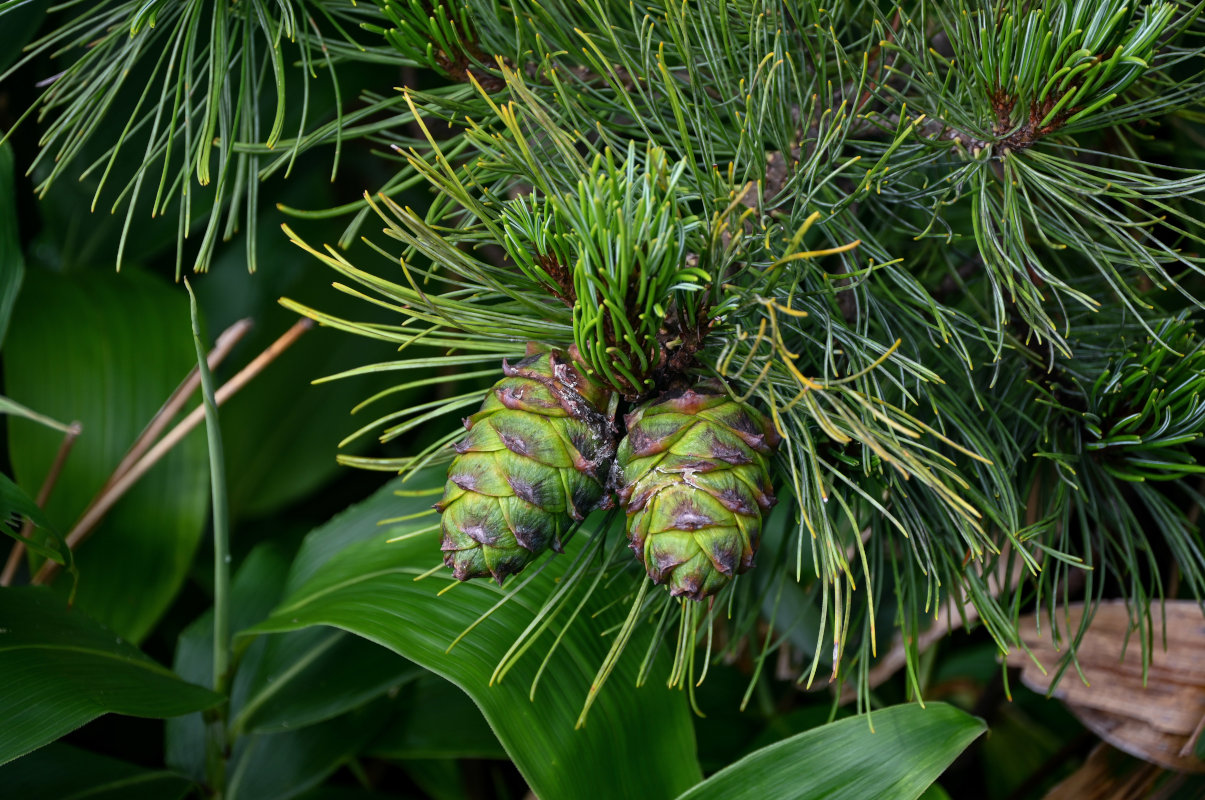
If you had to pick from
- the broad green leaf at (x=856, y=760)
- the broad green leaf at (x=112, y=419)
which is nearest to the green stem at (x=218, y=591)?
the broad green leaf at (x=112, y=419)

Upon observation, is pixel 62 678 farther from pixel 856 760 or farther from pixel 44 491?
pixel 856 760

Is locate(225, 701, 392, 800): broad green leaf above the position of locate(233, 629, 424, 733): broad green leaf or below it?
below

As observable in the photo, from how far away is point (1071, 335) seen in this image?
47 centimetres

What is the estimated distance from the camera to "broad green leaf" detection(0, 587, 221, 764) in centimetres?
40

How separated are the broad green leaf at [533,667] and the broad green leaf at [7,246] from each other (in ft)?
1.00

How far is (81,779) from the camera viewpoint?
53 cm

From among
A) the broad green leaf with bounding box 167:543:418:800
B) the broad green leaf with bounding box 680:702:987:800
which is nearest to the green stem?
the broad green leaf with bounding box 167:543:418:800

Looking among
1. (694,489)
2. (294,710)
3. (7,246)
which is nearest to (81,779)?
(294,710)

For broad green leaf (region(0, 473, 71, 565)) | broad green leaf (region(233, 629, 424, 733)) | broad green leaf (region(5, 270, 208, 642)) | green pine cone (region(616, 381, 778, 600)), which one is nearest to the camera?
green pine cone (region(616, 381, 778, 600))

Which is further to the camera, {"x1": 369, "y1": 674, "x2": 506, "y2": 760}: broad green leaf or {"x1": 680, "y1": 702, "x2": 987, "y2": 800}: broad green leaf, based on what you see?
{"x1": 369, "y1": 674, "x2": 506, "y2": 760}: broad green leaf

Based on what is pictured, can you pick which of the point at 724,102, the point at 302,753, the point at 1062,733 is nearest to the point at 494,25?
the point at 724,102

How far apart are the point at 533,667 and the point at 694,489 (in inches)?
7.1

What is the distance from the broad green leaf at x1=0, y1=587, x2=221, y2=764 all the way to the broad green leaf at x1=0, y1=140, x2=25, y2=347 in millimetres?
217

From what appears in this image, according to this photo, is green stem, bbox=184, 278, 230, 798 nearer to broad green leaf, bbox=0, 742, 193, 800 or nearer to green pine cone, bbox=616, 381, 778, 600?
broad green leaf, bbox=0, 742, 193, 800
